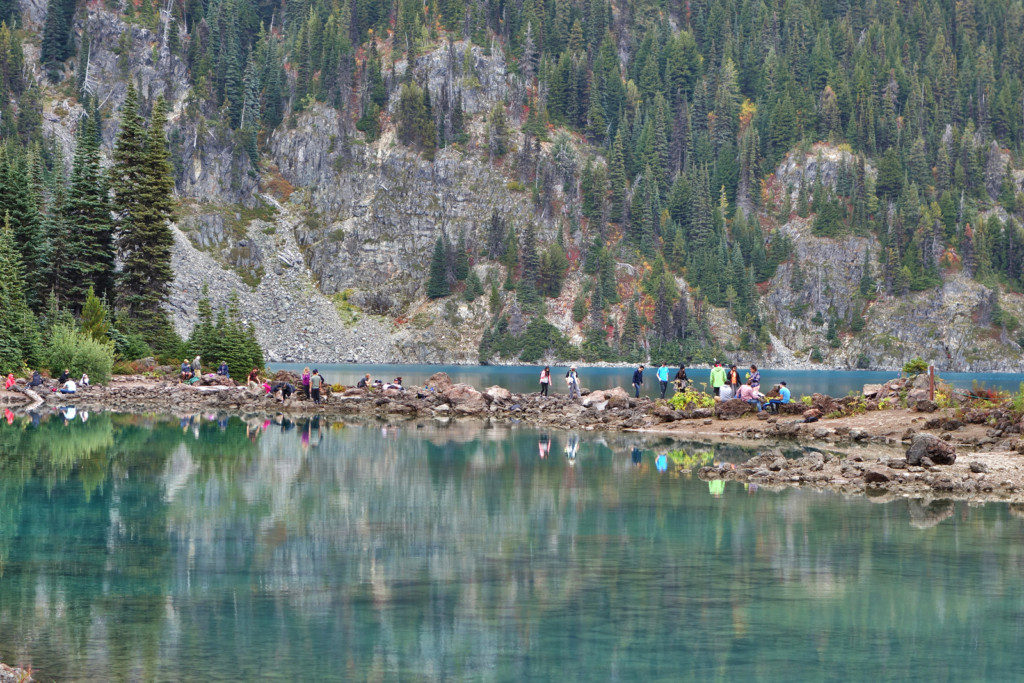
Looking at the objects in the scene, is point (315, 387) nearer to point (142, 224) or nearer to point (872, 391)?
point (142, 224)

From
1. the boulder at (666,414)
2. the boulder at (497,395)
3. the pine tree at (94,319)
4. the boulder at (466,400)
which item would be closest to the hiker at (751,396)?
the boulder at (666,414)

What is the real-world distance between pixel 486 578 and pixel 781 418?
3419 cm

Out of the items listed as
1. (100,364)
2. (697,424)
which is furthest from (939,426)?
(100,364)

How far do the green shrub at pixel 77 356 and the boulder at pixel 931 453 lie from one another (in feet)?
188

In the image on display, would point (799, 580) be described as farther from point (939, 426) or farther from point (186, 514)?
point (939, 426)

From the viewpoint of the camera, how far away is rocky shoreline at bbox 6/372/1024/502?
32.2 m

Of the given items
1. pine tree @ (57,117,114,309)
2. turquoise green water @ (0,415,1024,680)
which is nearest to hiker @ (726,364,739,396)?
turquoise green water @ (0,415,1024,680)

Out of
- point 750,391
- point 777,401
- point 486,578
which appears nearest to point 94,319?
point 750,391

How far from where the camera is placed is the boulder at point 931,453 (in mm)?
33875

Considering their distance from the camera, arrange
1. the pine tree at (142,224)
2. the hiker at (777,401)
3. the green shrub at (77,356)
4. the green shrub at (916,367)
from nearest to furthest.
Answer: the hiker at (777,401)
the green shrub at (916,367)
the green shrub at (77,356)
the pine tree at (142,224)

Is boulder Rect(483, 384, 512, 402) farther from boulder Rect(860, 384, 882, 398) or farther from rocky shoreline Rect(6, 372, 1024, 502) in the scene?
boulder Rect(860, 384, 882, 398)

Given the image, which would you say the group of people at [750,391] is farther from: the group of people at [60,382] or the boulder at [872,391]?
the group of people at [60,382]

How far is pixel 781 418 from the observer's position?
5038cm

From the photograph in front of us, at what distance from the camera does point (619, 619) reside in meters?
16.1
